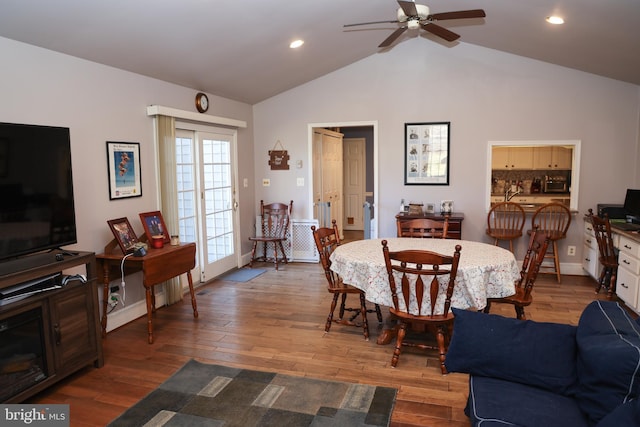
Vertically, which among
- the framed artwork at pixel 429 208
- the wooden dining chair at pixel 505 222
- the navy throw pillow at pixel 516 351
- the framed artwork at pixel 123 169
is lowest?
the navy throw pillow at pixel 516 351

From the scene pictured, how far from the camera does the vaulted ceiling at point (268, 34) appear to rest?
9.90ft

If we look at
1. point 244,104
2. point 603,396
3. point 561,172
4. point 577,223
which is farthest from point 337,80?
point 603,396

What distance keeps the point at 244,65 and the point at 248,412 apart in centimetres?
358

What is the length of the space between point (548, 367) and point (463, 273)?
3.49 ft

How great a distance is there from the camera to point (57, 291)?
2.73 metres

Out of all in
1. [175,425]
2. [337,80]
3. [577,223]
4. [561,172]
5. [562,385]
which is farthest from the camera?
[561,172]

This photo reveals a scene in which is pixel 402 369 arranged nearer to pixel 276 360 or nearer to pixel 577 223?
pixel 276 360

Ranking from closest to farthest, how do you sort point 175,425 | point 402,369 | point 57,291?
point 175,425, point 57,291, point 402,369

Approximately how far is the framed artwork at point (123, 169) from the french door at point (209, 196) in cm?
73

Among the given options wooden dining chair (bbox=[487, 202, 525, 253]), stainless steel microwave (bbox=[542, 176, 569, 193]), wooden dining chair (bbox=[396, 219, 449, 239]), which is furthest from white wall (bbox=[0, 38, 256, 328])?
stainless steel microwave (bbox=[542, 176, 569, 193])

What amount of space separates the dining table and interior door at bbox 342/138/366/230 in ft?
18.3

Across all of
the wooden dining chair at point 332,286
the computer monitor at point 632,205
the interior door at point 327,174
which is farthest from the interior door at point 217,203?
the computer monitor at point 632,205

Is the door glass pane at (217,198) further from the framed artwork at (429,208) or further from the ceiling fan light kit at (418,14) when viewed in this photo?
the ceiling fan light kit at (418,14)

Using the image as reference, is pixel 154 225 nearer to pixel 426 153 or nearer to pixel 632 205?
pixel 426 153
